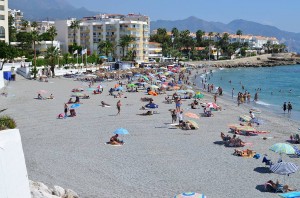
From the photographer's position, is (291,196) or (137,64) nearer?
(291,196)

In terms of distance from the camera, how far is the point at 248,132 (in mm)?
24328

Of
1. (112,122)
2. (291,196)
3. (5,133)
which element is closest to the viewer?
(5,133)

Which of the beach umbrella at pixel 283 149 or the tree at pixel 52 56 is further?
the tree at pixel 52 56

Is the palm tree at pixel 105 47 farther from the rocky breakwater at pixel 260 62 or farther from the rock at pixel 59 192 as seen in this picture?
the rock at pixel 59 192

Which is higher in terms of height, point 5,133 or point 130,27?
point 130,27

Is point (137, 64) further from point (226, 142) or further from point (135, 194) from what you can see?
point (135, 194)

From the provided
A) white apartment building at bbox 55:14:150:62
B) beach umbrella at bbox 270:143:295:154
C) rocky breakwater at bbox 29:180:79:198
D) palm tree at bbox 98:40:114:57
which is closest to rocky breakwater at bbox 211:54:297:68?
white apartment building at bbox 55:14:150:62

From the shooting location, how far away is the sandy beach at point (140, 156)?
15.4 m

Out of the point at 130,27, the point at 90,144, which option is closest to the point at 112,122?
the point at 90,144

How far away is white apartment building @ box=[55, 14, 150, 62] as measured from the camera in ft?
309

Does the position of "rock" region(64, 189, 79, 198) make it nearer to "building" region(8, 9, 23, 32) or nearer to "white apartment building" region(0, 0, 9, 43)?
"white apartment building" region(0, 0, 9, 43)

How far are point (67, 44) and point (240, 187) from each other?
85.7m

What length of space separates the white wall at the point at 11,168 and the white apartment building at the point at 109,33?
273 feet

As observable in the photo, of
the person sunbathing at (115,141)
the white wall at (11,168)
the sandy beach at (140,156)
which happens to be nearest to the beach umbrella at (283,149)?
the sandy beach at (140,156)
